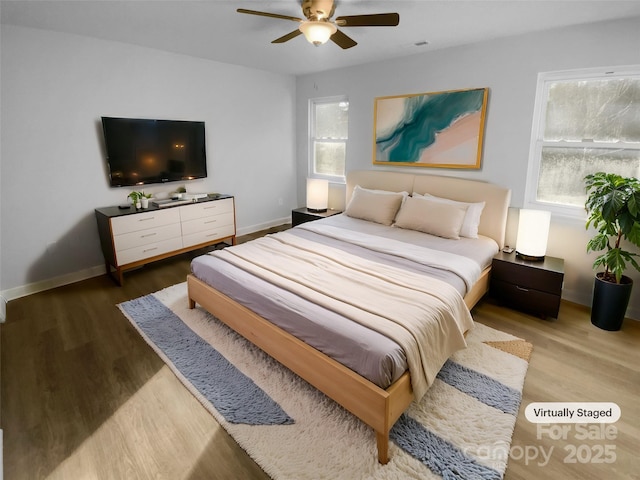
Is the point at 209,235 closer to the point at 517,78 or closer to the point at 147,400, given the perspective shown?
the point at 147,400

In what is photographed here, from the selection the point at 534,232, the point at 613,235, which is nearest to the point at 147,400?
the point at 534,232

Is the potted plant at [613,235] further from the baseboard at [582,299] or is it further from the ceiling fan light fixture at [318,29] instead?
the ceiling fan light fixture at [318,29]

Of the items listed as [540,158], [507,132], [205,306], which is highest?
[507,132]

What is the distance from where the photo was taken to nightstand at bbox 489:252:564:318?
281 centimetres

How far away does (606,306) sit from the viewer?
8.90ft

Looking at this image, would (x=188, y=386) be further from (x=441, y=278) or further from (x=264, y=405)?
(x=441, y=278)

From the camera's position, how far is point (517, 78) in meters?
3.22

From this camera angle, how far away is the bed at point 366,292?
5.61ft

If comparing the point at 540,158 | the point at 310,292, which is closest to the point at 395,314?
the point at 310,292

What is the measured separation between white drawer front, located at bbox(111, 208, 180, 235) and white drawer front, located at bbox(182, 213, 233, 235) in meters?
0.16

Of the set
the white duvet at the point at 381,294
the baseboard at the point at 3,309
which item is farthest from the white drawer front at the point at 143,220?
the white duvet at the point at 381,294

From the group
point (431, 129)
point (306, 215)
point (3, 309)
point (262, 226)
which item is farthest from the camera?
point (262, 226)

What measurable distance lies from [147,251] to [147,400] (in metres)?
2.07

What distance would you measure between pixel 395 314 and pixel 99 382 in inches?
77.2
